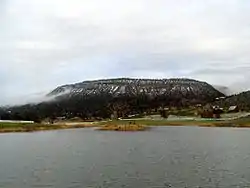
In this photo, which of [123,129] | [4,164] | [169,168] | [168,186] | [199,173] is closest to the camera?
[168,186]

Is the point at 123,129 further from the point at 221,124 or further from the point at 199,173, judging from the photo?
the point at 199,173

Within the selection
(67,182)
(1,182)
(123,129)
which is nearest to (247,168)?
(67,182)

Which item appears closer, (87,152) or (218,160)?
(218,160)

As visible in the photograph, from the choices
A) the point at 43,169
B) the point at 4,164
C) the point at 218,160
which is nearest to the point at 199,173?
the point at 218,160

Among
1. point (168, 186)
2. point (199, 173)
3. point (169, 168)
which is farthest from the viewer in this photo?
point (169, 168)

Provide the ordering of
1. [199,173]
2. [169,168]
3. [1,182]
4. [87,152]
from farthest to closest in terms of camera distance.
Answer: [87,152], [169,168], [199,173], [1,182]

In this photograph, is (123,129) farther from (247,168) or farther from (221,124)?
(247,168)

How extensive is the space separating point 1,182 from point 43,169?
24.8 feet

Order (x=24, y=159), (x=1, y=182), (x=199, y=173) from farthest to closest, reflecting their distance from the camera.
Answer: (x=24, y=159)
(x=199, y=173)
(x=1, y=182)

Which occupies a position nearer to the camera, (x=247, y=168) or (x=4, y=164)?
(x=247, y=168)

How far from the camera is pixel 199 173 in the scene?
42.6 metres

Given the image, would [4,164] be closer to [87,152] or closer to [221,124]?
[87,152]

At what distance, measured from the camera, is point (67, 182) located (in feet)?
126

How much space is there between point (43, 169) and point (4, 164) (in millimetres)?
6591
